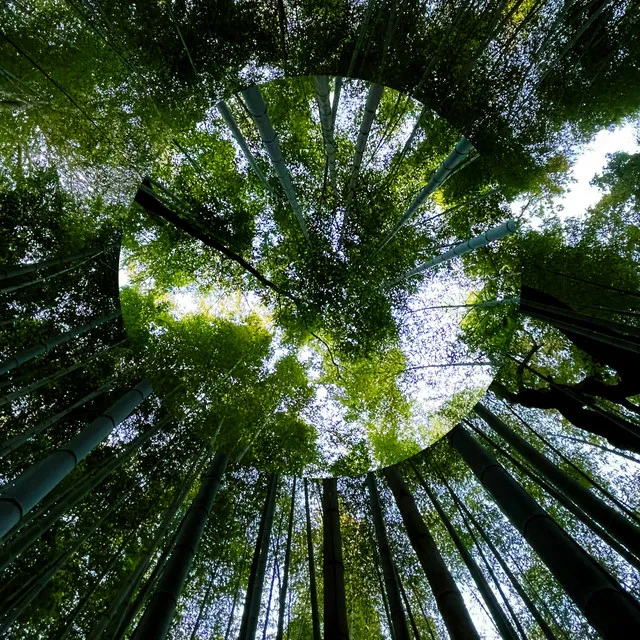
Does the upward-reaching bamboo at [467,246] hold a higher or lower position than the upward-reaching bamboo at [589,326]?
higher

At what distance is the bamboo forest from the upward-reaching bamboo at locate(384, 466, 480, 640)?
24mm

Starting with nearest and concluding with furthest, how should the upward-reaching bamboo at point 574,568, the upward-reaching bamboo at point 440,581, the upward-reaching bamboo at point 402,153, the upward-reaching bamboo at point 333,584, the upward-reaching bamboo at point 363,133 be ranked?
1. the upward-reaching bamboo at point 574,568
2. the upward-reaching bamboo at point 440,581
3. the upward-reaching bamboo at point 333,584
4. the upward-reaching bamboo at point 363,133
5. the upward-reaching bamboo at point 402,153

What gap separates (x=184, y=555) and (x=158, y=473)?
257 centimetres

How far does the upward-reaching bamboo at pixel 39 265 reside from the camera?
137 inches

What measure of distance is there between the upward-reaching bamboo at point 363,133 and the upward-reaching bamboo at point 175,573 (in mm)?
3647

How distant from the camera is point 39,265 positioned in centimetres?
381

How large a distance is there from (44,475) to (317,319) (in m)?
4.66

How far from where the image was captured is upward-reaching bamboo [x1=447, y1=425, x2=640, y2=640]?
1.60 m

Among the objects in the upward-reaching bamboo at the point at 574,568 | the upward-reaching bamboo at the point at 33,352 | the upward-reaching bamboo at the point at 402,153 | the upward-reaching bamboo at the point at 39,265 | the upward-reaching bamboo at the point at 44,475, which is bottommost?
the upward-reaching bamboo at the point at 574,568

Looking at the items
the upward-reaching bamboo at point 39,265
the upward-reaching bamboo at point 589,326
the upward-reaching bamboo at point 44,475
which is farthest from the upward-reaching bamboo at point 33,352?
the upward-reaching bamboo at point 589,326

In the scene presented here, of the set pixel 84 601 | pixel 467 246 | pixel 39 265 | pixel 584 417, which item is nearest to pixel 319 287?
pixel 467 246

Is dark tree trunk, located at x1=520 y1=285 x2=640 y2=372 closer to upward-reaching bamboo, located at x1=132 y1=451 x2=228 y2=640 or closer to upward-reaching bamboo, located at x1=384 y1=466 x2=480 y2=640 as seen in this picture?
upward-reaching bamboo, located at x1=384 y1=466 x2=480 y2=640

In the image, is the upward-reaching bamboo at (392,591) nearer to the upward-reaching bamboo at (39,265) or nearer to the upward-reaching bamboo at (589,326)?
the upward-reaching bamboo at (589,326)

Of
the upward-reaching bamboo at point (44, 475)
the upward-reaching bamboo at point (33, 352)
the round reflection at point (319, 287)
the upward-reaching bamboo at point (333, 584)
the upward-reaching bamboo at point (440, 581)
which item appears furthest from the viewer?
the round reflection at point (319, 287)
